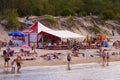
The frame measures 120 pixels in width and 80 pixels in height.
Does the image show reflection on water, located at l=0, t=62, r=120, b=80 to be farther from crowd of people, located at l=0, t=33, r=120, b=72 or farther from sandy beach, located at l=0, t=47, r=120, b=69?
sandy beach, located at l=0, t=47, r=120, b=69

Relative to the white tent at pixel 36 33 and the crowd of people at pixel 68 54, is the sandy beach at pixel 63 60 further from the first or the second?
the white tent at pixel 36 33

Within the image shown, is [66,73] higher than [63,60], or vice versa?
[63,60]

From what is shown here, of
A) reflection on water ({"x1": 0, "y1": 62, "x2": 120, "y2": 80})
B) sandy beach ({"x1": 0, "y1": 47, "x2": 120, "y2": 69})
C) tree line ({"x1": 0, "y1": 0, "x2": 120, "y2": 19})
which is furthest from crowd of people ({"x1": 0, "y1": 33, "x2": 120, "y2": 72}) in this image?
tree line ({"x1": 0, "y1": 0, "x2": 120, "y2": 19})

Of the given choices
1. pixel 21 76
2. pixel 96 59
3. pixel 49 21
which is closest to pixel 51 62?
pixel 96 59

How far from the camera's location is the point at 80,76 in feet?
82.3

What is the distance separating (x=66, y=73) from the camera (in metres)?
26.4

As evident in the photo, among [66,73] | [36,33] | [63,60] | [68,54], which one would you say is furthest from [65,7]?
[66,73]

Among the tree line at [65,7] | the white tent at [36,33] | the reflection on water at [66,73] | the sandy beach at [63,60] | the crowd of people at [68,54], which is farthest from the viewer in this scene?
the tree line at [65,7]

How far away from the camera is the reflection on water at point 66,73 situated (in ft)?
78.5

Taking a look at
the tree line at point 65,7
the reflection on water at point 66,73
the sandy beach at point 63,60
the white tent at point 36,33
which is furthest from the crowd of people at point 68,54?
the tree line at point 65,7

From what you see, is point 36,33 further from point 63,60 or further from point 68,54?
A: point 68,54

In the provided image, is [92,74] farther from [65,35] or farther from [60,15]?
[60,15]

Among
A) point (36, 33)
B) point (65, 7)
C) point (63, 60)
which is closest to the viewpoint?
point (63, 60)

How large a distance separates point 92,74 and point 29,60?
6.46 m
